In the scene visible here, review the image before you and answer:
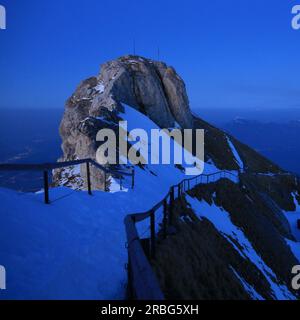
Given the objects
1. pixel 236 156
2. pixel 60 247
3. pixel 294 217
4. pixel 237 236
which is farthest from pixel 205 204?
pixel 236 156

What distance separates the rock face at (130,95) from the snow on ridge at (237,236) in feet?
48.2

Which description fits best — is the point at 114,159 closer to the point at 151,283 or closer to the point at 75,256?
the point at 75,256

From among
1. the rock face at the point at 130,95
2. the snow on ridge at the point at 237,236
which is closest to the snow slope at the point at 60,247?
the snow on ridge at the point at 237,236

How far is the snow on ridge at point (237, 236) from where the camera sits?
55.4 feet

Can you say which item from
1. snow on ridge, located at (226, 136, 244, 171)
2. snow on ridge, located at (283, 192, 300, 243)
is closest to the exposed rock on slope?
snow on ridge, located at (226, 136, 244, 171)

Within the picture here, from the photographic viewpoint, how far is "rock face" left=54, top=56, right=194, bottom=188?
3959 centimetres

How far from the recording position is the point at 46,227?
703cm

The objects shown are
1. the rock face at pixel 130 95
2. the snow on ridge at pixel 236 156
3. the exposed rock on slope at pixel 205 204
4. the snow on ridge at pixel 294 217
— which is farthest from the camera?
Answer: the snow on ridge at pixel 236 156

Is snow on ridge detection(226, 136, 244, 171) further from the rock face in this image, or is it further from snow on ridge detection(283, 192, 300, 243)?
the rock face

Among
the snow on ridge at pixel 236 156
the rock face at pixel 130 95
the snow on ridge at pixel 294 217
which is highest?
the rock face at pixel 130 95

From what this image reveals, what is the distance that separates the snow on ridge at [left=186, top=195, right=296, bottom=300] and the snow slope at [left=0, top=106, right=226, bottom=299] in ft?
29.3

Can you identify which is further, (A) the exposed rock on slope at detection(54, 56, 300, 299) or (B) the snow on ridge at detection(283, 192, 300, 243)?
(B) the snow on ridge at detection(283, 192, 300, 243)

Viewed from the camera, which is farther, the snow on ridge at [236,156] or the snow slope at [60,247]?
the snow on ridge at [236,156]

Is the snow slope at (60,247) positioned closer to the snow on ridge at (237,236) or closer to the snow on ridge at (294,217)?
the snow on ridge at (237,236)
